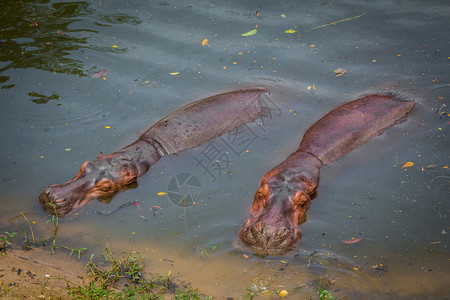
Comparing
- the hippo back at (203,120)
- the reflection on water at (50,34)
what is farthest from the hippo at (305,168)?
the reflection on water at (50,34)

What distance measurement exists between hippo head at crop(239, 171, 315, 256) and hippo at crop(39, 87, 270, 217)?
5.93 feet

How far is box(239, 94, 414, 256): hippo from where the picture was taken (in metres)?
6.38

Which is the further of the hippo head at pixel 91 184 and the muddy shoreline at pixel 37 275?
the hippo head at pixel 91 184

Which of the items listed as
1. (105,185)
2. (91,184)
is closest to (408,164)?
(105,185)

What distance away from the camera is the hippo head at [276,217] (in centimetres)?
634

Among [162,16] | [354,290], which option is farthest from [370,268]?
[162,16]

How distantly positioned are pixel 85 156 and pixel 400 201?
4.94m

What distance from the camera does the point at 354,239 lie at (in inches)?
265

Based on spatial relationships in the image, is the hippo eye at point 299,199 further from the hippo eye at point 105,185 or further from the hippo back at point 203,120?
the hippo eye at point 105,185

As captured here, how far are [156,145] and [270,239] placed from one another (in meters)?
2.79

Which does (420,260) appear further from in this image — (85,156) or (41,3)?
(41,3)

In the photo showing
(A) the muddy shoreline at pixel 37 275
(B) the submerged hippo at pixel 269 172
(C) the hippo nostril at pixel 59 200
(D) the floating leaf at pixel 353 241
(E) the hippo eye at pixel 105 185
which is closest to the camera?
(A) the muddy shoreline at pixel 37 275

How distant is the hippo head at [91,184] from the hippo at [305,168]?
6.73 feet

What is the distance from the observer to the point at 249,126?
8680 mm
